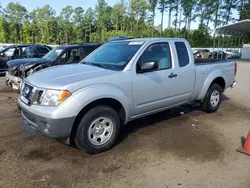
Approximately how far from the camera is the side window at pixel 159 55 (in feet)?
13.9

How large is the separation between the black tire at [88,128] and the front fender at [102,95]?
20cm

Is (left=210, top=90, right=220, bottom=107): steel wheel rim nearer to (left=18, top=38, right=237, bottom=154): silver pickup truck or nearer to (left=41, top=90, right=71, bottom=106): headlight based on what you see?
(left=18, top=38, right=237, bottom=154): silver pickup truck

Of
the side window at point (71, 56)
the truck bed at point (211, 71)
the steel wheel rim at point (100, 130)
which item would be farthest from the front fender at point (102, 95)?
the side window at point (71, 56)

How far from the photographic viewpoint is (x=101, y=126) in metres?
3.70

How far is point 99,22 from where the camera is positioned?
207 feet

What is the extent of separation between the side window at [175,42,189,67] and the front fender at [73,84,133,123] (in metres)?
1.64

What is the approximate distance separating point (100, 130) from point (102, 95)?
0.61 meters

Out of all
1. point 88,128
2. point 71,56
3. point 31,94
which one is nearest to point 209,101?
point 88,128

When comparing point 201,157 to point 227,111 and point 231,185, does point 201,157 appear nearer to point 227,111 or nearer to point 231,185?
point 231,185

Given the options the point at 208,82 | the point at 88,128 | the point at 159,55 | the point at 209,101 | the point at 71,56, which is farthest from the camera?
the point at 71,56

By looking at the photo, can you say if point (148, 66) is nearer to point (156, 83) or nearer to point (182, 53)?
point (156, 83)

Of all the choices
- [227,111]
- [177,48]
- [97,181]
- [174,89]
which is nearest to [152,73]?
[174,89]

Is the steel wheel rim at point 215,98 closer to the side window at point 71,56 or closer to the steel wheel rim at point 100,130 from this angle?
the steel wheel rim at point 100,130

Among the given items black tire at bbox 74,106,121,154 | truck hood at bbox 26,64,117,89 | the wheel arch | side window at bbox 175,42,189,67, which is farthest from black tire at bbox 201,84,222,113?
truck hood at bbox 26,64,117,89
